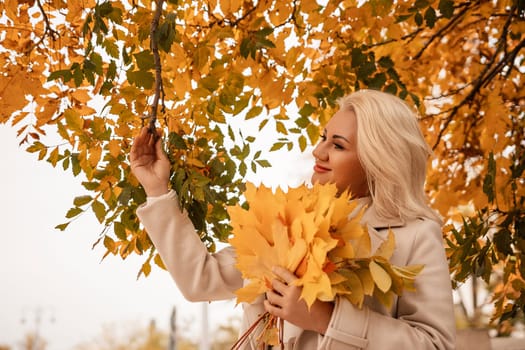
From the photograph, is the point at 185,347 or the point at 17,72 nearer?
the point at 17,72

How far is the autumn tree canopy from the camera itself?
148 cm

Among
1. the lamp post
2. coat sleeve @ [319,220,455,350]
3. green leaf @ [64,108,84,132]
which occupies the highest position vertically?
green leaf @ [64,108,84,132]

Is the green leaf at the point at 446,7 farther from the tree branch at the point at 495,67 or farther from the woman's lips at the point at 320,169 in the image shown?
the woman's lips at the point at 320,169

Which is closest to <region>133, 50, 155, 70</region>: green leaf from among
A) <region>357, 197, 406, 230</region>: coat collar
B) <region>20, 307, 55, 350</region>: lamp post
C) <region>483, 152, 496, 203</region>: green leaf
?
<region>357, 197, 406, 230</region>: coat collar

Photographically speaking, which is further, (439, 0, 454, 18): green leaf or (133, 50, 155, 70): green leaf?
(439, 0, 454, 18): green leaf

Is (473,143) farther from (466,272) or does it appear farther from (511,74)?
(466,272)

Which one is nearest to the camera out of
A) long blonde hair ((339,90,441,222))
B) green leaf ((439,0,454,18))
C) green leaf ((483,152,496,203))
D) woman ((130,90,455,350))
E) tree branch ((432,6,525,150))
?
woman ((130,90,455,350))

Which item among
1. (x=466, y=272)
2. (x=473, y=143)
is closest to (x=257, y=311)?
(x=466, y=272)

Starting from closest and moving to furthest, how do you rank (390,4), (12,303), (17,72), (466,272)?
1. (17,72)
2. (466,272)
3. (390,4)
4. (12,303)

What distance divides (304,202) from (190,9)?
45.7 inches

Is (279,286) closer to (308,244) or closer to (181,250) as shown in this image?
(308,244)

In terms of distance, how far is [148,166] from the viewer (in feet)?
4.63

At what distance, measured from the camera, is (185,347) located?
13977 millimetres

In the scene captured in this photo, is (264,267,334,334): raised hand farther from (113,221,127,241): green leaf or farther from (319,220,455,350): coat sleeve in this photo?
(113,221,127,241): green leaf
